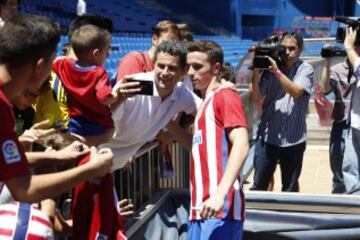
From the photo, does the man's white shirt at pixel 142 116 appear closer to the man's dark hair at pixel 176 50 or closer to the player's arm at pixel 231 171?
the man's dark hair at pixel 176 50

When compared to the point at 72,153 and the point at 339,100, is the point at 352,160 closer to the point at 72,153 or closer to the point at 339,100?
the point at 339,100

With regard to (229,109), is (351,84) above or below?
below

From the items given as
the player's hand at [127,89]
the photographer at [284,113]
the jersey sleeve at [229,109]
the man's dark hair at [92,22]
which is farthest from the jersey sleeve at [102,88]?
the photographer at [284,113]

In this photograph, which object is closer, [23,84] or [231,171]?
[23,84]

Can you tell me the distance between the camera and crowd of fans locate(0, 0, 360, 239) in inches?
81.0

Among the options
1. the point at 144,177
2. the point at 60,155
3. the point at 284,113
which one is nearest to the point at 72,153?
the point at 60,155

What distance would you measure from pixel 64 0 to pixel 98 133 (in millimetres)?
17187

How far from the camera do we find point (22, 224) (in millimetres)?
1776

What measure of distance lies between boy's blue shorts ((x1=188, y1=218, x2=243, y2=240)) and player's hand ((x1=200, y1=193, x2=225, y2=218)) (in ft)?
0.68

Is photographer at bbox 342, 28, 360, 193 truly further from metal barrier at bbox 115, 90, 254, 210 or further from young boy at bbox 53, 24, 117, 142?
young boy at bbox 53, 24, 117, 142

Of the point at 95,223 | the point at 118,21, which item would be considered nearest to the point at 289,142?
the point at 95,223

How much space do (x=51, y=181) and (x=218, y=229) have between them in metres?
1.28

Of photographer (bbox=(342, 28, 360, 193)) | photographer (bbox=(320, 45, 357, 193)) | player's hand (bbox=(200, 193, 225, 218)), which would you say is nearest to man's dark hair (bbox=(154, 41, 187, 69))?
player's hand (bbox=(200, 193, 225, 218))

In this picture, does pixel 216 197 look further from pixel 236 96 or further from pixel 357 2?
pixel 357 2
